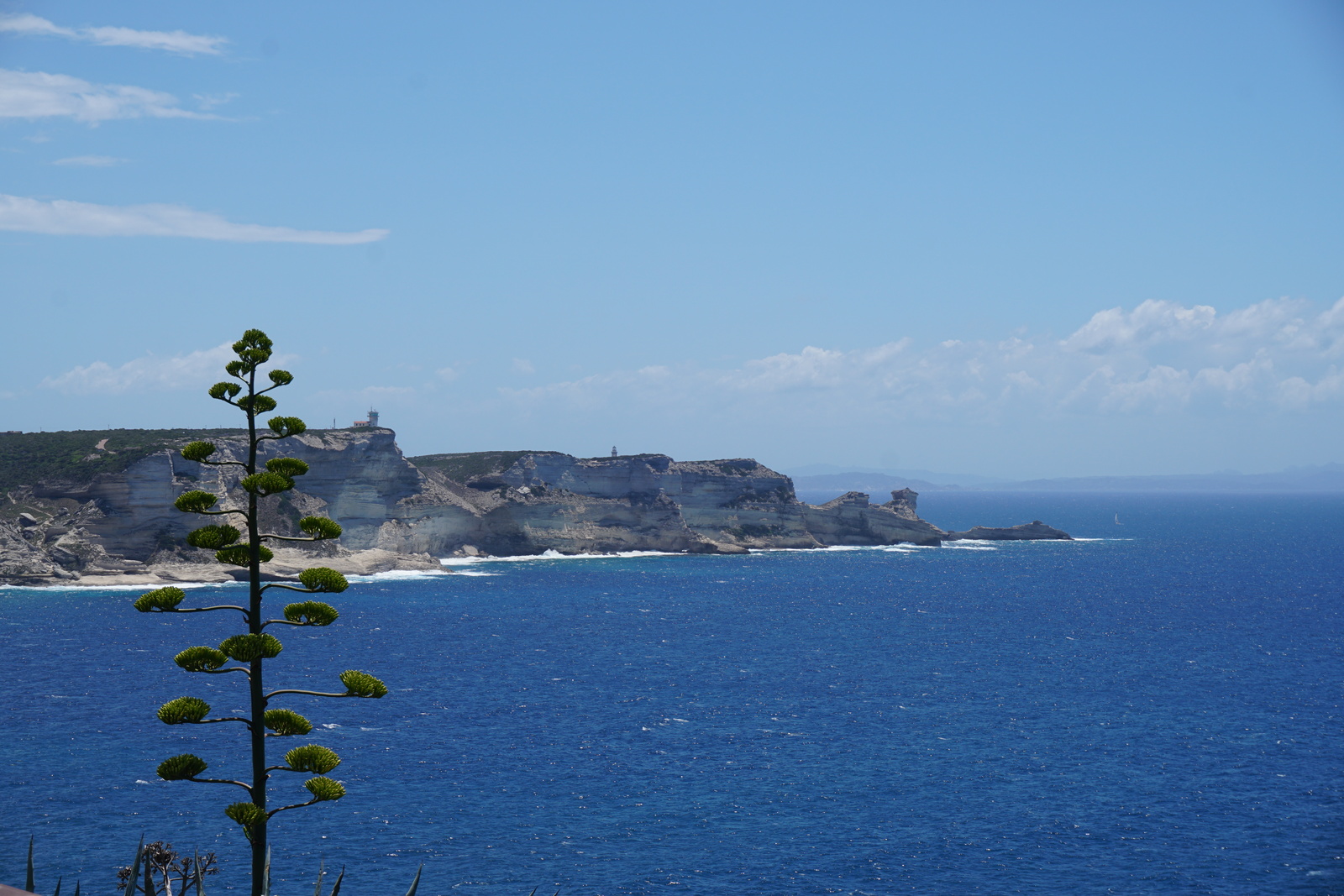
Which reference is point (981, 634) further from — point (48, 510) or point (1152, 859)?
point (48, 510)

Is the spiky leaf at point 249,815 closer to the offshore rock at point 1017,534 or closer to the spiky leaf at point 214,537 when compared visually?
the spiky leaf at point 214,537

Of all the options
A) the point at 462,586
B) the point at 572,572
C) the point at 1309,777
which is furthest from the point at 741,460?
the point at 1309,777

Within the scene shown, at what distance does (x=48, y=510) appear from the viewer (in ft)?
345

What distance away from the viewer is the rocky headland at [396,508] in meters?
104

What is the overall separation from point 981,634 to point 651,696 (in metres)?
35.7

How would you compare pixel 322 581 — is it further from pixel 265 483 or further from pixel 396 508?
pixel 396 508

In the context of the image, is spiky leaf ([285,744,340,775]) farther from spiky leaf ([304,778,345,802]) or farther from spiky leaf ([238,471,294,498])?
spiky leaf ([238,471,294,498])

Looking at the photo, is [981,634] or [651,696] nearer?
[651,696]

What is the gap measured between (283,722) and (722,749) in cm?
3280

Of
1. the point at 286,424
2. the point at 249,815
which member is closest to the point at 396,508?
the point at 286,424

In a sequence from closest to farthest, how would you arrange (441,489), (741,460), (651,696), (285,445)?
1. (651,696)
2. (285,445)
3. (441,489)
4. (741,460)

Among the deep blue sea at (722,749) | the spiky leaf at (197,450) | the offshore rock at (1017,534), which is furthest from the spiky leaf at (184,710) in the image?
the offshore rock at (1017,534)

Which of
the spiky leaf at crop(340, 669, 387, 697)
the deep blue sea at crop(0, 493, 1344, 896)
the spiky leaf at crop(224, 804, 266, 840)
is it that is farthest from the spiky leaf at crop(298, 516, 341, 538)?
the deep blue sea at crop(0, 493, 1344, 896)

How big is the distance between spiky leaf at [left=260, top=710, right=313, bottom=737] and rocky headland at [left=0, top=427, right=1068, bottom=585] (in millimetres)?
90211
